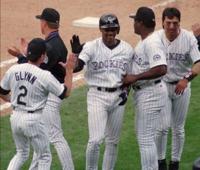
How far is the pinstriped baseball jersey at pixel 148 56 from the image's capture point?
256 inches

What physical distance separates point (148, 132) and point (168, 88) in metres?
0.56

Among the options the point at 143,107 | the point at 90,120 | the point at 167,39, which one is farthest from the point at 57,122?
the point at 167,39

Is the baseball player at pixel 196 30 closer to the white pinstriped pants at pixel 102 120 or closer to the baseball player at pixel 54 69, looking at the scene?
the white pinstriped pants at pixel 102 120

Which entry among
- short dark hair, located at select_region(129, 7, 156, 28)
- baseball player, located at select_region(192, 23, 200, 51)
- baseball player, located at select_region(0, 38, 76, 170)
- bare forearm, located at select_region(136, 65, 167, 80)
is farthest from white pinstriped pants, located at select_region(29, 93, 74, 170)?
baseball player, located at select_region(192, 23, 200, 51)

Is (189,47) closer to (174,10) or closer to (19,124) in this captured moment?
(174,10)

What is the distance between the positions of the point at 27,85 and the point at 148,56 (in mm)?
1188

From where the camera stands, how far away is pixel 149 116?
21.9 feet

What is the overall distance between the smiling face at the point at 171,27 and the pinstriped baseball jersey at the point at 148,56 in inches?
8.1

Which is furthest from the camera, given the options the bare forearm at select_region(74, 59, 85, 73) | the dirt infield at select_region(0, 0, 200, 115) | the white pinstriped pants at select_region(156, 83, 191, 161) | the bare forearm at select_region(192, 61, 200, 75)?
the dirt infield at select_region(0, 0, 200, 115)

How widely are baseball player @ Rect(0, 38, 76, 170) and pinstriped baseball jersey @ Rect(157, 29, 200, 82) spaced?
1.05m

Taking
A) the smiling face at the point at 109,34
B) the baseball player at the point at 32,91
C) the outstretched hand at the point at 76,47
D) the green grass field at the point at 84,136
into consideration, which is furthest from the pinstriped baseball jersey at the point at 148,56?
the green grass field at the point at 84,136

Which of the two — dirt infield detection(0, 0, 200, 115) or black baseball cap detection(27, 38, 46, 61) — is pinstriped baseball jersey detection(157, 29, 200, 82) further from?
dirt infield detection(0, 0, 200, 115)

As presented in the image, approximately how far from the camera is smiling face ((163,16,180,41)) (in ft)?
22.2

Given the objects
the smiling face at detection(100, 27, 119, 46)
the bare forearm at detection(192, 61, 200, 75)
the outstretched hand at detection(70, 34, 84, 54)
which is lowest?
the bare forearm at detection(192, 61, 200, 75)
